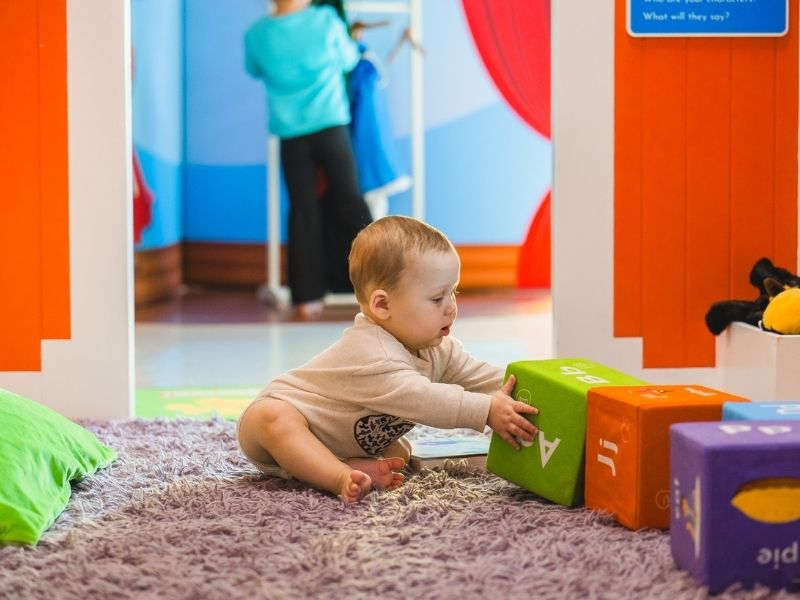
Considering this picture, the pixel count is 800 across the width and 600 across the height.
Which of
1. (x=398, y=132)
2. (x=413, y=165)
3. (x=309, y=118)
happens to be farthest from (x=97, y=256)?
(x=398, y=132)

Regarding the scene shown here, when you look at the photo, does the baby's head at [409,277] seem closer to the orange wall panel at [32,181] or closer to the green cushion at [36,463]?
the green cushion at [36,463]

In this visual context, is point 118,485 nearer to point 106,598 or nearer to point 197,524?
point 197,524

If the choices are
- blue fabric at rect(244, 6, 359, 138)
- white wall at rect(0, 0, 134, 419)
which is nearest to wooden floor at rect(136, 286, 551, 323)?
blue fabric at rect(244, 6, 359, 138)

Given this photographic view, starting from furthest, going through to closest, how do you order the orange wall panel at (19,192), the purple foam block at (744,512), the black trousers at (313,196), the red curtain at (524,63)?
the red curtain at (524,63)
the black trousers at (313,196)
the orange wall panel at (19,192)
the purple foam block at (744,512)

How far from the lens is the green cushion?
146 centimetres

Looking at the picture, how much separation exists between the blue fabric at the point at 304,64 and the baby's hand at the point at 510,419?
9.65 ft

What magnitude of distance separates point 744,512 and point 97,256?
Result: 1650 mm

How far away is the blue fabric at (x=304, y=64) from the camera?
4.40 metres

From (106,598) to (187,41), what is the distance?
455 centimetres

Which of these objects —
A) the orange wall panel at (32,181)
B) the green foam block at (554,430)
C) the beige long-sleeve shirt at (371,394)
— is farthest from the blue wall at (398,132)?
the green foam block at (554,430)

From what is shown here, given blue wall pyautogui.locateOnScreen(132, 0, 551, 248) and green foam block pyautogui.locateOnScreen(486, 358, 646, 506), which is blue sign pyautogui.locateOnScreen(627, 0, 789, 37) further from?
blue wall pyautogui.locateOnScreen(132, 0, 551, 248)

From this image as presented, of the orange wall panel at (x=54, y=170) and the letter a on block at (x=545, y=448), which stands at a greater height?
the orange wall panel at (x=54, y=170)

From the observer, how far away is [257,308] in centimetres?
480

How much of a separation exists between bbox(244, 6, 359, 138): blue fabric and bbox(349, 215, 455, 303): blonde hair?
2.77 m
